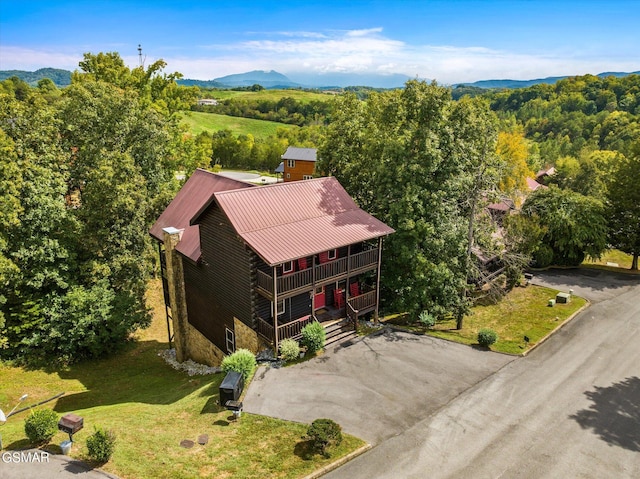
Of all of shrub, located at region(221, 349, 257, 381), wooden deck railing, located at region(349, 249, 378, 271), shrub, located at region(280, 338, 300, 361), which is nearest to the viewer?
shrub, located at region(221, 349, 257, 381)

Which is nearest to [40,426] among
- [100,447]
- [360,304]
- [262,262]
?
[100,447]

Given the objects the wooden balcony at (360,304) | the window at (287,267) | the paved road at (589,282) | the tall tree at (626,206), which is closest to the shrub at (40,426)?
the window at (287,267)

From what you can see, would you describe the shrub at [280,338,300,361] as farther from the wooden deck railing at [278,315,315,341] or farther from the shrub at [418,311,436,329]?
the shrub at [418,311,436,329]

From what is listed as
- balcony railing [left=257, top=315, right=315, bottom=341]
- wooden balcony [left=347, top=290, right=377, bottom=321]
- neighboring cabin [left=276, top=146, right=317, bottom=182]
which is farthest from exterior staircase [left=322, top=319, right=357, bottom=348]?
neighboring cabin [left=276, top=146, right=317, bottom=182]

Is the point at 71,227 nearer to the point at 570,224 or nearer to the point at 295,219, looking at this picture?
the point at 295,219

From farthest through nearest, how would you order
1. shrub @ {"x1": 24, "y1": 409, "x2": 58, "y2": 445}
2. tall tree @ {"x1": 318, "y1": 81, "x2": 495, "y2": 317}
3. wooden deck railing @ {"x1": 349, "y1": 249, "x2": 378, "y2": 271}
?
tall tree @ {"x1": 318, "y1": 81, "x2": 495, "y2": 317}
wooden deck railing @ {"x1": 349, "y1": 249, "x2": 378, "y2": 271}
shrub @ {"x1": 24, "y1": 409, "x2": 58, "y2": 445}

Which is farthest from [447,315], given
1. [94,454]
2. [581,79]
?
[581,79]
